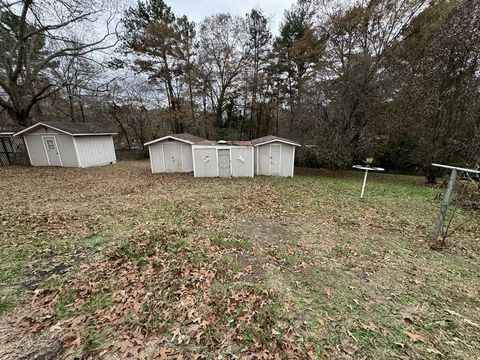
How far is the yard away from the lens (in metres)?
2.28

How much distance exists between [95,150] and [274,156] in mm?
12433

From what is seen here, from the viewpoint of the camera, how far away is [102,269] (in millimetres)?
3412

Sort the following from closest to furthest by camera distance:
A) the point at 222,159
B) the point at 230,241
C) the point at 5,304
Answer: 1. the point at 5,304
2. the point at 230,241
3. the point at 222,159

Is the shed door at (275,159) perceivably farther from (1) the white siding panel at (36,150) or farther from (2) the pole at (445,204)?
(1) the white siding panel at (36,150)

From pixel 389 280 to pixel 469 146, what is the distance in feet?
34.9

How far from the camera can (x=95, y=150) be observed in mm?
14953

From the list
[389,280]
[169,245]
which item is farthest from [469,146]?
[169,245]

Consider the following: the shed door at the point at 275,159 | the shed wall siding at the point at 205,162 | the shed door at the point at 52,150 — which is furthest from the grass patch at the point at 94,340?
the shed door at the point at 52,150

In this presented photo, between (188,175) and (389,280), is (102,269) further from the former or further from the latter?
(188,175)

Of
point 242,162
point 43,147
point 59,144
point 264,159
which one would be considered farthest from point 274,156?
point 43,147

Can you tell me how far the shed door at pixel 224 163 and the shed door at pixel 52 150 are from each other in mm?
10699

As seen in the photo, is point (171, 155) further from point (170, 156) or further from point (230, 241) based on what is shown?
point (230, 241)

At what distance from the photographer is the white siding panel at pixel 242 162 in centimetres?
1205

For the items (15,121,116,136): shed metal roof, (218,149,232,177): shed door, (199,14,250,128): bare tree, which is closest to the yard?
(218,149,232,177): shed door
